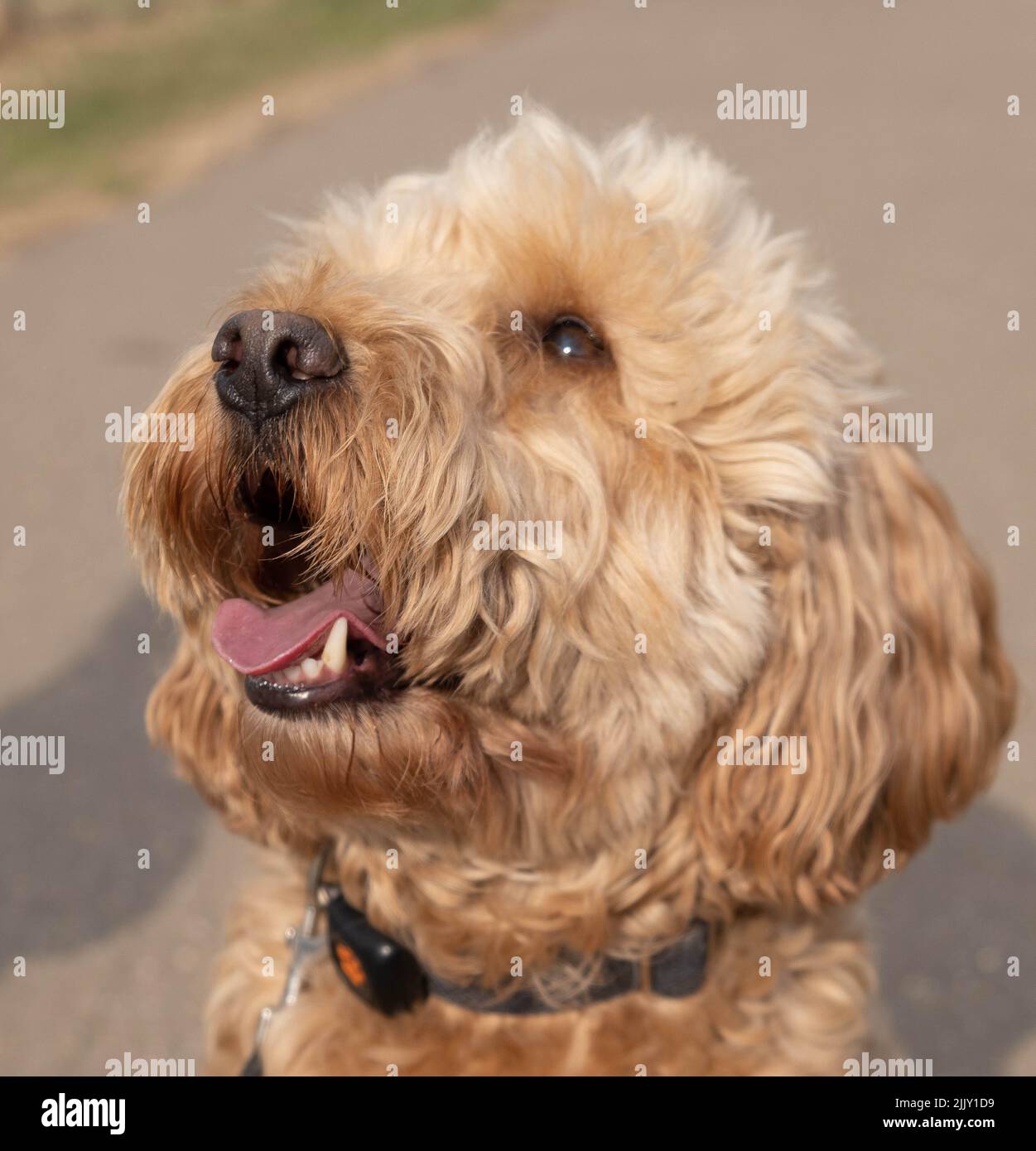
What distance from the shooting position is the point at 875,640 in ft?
7.21

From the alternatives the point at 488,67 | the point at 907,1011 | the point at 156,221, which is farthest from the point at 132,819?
the point at 488,67

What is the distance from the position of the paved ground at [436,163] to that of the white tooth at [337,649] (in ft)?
1.99

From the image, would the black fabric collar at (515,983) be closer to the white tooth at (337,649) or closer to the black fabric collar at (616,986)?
the black fabric collar at (616,986)

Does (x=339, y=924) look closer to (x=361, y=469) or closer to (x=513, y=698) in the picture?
(x=513, y=698)

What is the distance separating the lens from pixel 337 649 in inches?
76.2

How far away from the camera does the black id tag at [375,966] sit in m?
2.16

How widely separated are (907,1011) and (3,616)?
3276mm

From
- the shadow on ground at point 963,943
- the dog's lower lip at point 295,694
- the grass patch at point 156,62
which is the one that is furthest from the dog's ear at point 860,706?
the grass patch at point 156,62

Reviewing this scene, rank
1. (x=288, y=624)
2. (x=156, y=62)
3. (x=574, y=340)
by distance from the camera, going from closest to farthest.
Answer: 1. (x=288, y=624)
2. (x=574, y=340)
3. (x=156, y=62)

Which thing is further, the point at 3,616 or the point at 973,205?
the point at 973,205

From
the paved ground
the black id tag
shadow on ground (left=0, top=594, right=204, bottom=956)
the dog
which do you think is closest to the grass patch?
the paved ground

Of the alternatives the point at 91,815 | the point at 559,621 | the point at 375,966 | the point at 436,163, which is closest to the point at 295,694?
the point at 559,621

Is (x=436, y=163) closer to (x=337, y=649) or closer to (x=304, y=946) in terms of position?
(x=304, y=946)

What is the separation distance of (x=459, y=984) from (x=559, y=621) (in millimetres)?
654
